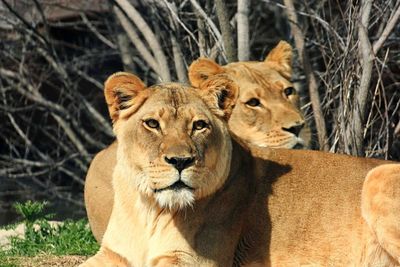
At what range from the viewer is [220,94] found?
18.4ft

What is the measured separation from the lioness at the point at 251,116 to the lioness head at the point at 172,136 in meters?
1.16

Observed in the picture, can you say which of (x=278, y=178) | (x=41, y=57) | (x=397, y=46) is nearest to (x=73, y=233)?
(x=278, y=178)

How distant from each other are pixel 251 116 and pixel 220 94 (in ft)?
4.62

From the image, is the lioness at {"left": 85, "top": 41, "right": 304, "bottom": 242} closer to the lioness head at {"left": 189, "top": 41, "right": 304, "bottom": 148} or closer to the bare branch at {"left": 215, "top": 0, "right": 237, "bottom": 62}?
the lioness head at {"left": 189, "top": 41, "right": 304, "bottom": 148}

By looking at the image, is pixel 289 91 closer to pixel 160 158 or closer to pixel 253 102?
pixel 253 102

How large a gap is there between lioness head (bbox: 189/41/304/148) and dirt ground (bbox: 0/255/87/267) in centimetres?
130

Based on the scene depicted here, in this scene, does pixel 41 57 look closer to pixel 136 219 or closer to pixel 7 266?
pixel 7 266

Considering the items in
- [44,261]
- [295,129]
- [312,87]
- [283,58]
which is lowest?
[44,261]

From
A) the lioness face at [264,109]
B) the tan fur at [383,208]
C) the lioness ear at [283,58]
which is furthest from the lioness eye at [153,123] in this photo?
the lioness ear at [283,58]

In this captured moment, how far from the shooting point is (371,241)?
5762 millimetres

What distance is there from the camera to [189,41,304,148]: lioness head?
22.2 ft

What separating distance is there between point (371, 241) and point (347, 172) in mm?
443

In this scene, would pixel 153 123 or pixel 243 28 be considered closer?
pixel 153 123

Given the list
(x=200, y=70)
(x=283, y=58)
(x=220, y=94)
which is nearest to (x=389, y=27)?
(x=283, y=58)
